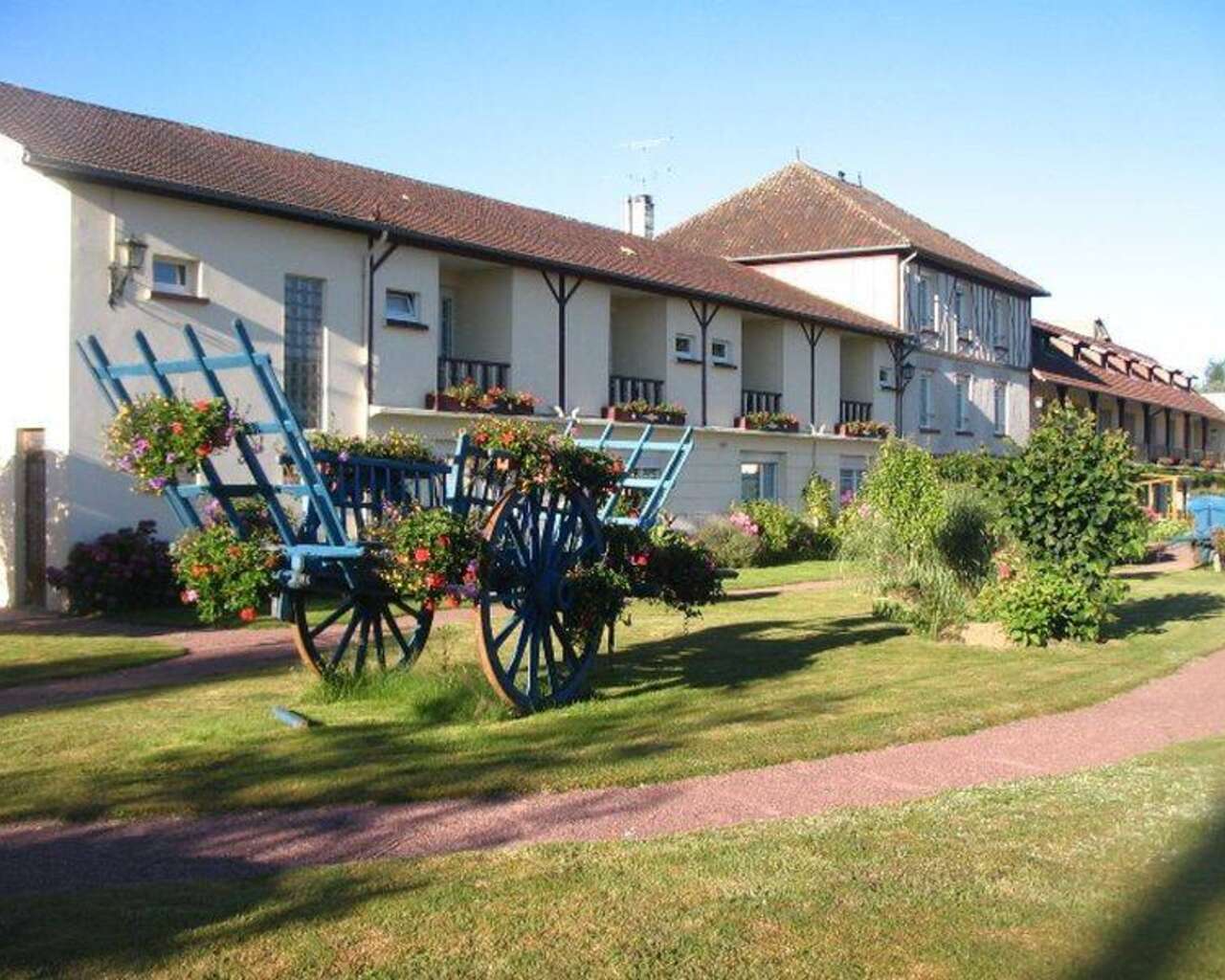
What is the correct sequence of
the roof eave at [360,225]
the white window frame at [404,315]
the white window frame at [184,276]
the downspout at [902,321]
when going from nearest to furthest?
the roof eave at [360,225], the white window frame at [184,276], the white window frame at [404,315], the downspout at [902,321]

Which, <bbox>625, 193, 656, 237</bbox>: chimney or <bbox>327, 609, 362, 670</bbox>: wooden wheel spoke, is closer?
<bbox>327, 609, 362, 670</bbox>: wooden wheel spoke

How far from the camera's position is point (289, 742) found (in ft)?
29.6

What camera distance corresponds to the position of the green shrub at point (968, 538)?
17172 mm

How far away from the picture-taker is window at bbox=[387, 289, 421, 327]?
22.1 m

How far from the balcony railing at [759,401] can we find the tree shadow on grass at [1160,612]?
11057 mm

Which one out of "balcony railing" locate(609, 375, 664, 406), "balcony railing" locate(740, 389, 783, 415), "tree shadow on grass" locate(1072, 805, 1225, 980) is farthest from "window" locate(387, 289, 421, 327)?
"tree shadow on grass" locate(1072, 805, 1225, 980)

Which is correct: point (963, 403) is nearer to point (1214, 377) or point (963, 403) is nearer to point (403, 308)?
point (403, 308)

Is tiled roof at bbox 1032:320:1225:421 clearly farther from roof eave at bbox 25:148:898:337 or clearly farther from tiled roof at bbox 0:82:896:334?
roof eave at bbox 25:148:898:337

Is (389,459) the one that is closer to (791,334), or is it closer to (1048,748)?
(1048,748)

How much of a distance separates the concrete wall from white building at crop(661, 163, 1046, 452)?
0.03m

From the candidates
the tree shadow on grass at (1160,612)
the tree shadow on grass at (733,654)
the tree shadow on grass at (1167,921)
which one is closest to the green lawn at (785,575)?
the tree shadow on grass at (1160,612)

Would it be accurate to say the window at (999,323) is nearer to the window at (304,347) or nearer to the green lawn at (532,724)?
the window at (304,347)

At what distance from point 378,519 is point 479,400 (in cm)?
1339

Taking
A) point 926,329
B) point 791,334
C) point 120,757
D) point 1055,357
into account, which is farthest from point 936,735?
point 1055,357
